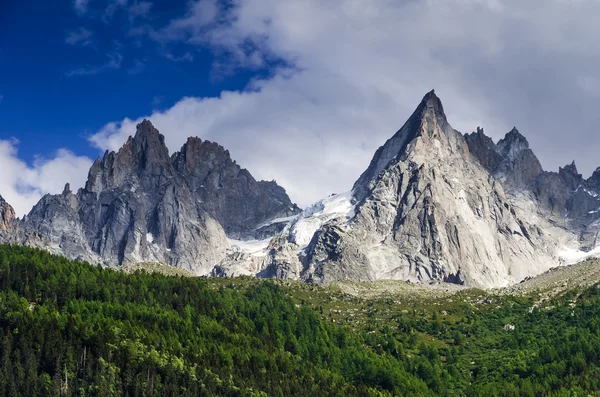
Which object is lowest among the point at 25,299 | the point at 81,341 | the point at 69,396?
the point at 69,396

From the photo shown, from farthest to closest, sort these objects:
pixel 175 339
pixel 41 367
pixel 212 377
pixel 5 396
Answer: pixel 175 339 < pixel 212 377 < pixel 41 367 < pixel 5 396

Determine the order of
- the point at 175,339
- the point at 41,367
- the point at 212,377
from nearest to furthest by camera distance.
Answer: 1. the point at 41,367
2. the point at 212,377
3. the point at 175,339

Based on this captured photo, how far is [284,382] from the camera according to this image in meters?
192

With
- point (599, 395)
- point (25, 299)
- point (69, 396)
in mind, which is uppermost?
point (25, 299)

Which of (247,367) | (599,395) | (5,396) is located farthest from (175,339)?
(599,395)

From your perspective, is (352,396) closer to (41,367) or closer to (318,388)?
(318,388)

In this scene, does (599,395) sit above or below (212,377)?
below

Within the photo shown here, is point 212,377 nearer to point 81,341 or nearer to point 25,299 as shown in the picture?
point 81,341

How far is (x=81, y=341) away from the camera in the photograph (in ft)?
591

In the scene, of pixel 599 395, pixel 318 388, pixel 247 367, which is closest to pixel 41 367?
pixel 247 367

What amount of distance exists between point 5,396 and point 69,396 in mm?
11299

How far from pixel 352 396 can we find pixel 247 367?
78.4 feet

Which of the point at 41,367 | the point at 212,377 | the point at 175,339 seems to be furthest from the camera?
the point at 175,339

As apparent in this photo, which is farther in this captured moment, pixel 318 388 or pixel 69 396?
pixel 318 388
